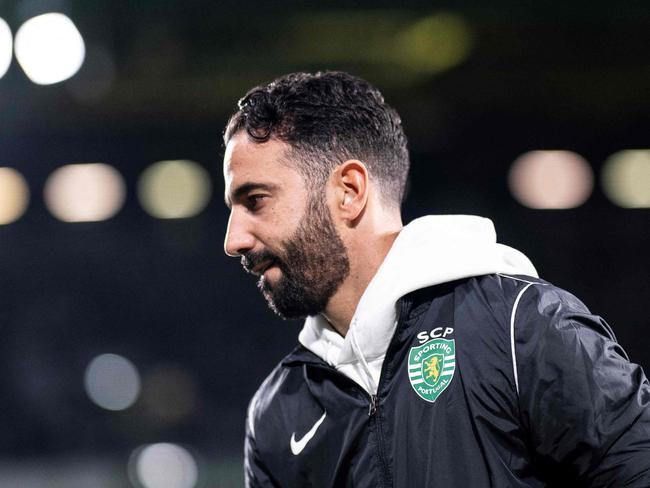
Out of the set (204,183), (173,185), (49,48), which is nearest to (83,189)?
(173,185)

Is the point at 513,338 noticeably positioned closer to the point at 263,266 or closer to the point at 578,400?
the point at 578,400

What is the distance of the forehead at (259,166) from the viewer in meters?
1.36

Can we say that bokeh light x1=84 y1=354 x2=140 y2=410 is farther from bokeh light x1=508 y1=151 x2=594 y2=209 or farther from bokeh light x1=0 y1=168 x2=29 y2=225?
bokeh light x1=508 y1=151 x2=594 y2=209

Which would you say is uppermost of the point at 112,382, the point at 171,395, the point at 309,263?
the point at 309,263

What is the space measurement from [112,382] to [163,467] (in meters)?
0.56

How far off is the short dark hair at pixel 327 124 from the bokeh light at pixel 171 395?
3.63 meters

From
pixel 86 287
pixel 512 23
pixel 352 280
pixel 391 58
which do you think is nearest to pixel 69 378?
pixel 86 287

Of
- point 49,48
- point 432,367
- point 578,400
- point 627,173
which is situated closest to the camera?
point 578,400

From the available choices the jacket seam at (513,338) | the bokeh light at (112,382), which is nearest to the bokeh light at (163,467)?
→ the bokeh light at (112,382)

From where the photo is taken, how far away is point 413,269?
4.25 feet

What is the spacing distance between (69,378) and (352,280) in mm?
3837

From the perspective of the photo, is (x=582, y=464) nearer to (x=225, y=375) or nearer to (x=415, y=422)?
(x=415, y=422)

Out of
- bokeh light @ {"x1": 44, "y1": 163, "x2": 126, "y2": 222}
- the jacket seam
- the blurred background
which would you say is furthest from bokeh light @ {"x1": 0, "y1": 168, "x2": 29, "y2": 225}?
the jacket seam

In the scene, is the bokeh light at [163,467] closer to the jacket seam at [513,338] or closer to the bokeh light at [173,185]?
the bokeh light at [173,185]
